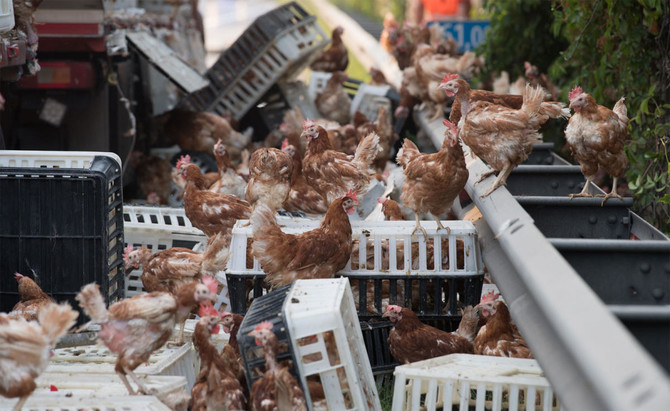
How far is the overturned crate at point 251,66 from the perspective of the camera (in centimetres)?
1111

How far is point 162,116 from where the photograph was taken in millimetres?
10984

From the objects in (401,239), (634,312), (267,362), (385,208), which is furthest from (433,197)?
(634,312)

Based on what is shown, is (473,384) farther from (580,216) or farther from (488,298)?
(580,216)

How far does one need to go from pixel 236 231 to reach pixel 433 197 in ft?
4.37

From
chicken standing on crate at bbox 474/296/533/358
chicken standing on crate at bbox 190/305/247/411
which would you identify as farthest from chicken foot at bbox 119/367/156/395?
chicken standing on crate at bbox 474/296/533/358

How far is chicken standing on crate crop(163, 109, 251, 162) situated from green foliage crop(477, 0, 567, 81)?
3751mm

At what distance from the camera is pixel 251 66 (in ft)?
36.4

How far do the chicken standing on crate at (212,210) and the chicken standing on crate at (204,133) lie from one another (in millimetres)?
3565

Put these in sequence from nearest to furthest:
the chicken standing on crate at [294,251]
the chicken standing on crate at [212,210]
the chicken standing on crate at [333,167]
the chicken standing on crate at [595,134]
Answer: the chicken standing on crate at [294,251], the chicken standing on crate at [595,134], the chicken standing on crate at [212,210], the chicken standing on crate at [333,167]

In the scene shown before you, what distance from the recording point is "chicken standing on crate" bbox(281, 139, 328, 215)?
7287mm

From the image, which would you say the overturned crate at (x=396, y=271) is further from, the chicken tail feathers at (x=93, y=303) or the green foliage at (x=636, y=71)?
the green foliage at (x=636, y=71)

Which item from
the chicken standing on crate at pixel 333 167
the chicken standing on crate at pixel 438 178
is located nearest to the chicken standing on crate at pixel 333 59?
the chicken standing on crate at pixel 333 167

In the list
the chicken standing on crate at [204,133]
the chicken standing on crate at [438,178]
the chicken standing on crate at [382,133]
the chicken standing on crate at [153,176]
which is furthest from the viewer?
the chicken standing on crate at [204,133]

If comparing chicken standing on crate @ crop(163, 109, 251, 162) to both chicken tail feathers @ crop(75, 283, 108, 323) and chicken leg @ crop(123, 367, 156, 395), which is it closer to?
chicken tail feathers @ crop(75, 283, 108, 323)
